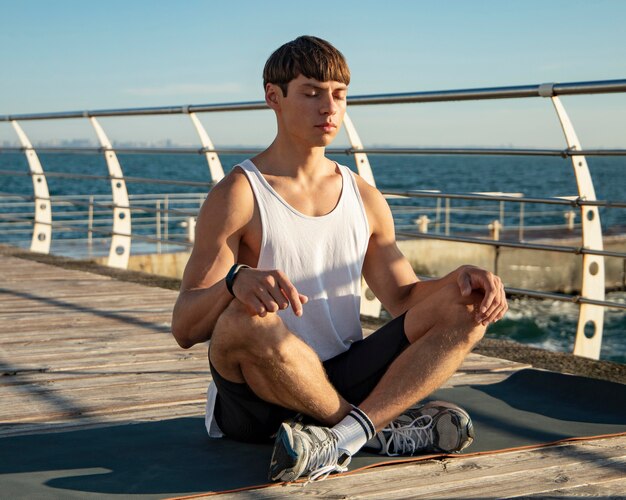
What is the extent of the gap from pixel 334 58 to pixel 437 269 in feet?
41.8

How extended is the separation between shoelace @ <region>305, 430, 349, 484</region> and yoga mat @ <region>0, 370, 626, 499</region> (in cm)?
8

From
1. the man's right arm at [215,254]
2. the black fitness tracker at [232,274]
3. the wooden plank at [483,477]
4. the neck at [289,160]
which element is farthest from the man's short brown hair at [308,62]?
the wooden plank at [483,477]

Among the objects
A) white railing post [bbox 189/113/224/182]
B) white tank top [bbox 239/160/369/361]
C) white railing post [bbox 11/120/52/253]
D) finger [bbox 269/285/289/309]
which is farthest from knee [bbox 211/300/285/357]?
white railing post [bbox 11/120/52/253]

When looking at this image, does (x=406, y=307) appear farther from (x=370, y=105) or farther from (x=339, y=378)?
(x=370, y=105)

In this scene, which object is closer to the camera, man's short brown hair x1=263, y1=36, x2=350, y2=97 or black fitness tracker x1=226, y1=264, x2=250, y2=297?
black fitness tracker x1=226, y1=264, x2=250, y2=297

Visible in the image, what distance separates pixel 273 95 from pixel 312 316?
457mm

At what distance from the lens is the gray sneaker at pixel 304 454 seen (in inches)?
70.3

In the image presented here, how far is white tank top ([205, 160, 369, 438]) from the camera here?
199 centimetres

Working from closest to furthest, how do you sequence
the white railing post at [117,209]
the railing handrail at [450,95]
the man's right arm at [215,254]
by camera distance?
1. the man's right arm at [215,254]
2. the railing handrail at [450,95]
3. the white railing post at [117,209]

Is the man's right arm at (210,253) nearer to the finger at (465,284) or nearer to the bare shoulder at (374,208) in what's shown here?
the bare shoulder at (374,208)

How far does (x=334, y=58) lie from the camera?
200 cm

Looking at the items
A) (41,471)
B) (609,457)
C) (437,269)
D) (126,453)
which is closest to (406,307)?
(609,457)

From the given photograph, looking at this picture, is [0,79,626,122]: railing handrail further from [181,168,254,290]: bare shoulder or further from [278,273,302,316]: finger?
[278,273,302,316]: finger

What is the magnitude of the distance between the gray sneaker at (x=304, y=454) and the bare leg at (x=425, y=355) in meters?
0.13
